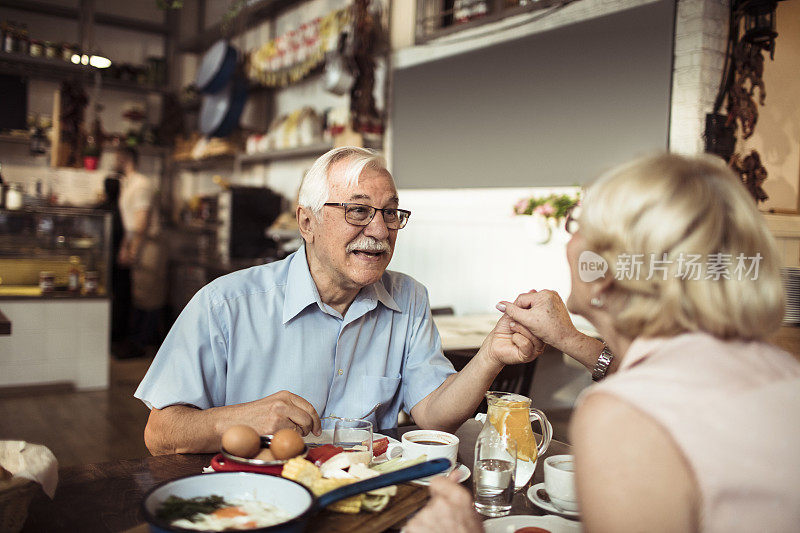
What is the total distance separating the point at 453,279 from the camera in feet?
16.1

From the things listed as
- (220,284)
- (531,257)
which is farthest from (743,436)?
(531,257)

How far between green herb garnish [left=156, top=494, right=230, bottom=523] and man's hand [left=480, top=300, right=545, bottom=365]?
0.84m

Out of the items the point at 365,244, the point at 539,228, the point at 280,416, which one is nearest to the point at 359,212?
the point at 365,244

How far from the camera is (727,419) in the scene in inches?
31.9

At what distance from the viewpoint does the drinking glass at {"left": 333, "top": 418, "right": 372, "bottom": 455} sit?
1323 millimetres

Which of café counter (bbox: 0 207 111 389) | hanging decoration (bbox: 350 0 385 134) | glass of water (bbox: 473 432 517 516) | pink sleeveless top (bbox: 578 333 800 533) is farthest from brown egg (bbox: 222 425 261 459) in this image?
café counter (bbox: 0 207 111 389)

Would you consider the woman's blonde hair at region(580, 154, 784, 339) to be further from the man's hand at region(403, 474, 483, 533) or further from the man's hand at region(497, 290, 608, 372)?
the man's hand at region(497, 290, 608, 372)

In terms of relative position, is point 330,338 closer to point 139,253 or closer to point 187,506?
point 187,506

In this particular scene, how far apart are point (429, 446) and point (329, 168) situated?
0.87 meters

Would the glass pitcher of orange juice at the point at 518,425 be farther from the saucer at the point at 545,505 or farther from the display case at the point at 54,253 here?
the display case at the point at 54,253

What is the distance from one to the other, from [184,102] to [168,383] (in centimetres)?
728

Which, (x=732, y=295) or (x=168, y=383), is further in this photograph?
(x=168, y=383)

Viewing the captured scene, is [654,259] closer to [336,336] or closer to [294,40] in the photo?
[336,336]

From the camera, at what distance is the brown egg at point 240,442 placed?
120cm
